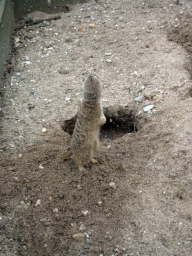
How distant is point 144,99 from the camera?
10.3 feet

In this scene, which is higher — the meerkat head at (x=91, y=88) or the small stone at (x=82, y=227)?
the meerkat head at (x=91, y=88)

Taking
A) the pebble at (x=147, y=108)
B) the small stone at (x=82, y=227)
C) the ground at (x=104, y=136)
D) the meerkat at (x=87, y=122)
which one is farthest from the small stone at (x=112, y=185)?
the pebble at (x=147, y=108)

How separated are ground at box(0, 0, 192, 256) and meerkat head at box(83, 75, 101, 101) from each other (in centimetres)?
60

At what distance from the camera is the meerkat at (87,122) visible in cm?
237

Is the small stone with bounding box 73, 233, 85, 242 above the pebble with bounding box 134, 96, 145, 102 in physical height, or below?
below

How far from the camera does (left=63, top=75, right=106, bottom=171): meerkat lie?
237cm

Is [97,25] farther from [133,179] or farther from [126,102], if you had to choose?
[133,179]

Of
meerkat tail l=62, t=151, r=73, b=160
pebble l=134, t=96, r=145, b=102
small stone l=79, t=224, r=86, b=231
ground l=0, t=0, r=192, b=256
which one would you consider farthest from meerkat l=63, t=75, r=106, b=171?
pebble l=134, t=96, r=145, b=102

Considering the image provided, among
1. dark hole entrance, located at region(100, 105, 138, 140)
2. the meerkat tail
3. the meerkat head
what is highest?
the meerkat head

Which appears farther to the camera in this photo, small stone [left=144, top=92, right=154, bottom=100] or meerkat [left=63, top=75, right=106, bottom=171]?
small stone [left=144, top=92, right=154, bottom=100]

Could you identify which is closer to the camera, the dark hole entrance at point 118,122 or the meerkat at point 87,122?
the meerkat at point 87,122

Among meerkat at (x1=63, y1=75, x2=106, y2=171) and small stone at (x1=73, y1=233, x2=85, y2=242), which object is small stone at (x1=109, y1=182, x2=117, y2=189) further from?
small stone at (x1=73, y1=233, x2=85, y2=242)

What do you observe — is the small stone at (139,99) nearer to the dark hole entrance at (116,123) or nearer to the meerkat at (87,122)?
the dark hole entrance at (116,123)

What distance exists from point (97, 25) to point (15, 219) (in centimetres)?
302
